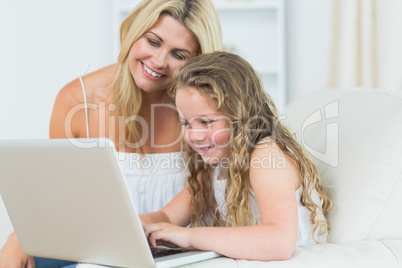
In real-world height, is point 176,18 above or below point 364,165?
above

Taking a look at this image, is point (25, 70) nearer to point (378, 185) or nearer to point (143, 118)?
point (143, 118)

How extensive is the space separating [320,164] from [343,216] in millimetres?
179

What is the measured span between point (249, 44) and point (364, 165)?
2.49 metres

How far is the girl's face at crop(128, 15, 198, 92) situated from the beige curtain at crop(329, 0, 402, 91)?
178 centimetres

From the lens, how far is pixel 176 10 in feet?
5.27

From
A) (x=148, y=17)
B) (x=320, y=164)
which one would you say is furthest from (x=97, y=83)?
(x=320, y=164)

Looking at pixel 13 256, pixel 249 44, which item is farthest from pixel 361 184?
pixel 249 44

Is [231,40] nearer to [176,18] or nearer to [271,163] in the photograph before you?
[176,18]

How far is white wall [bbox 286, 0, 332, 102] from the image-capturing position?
141 inches

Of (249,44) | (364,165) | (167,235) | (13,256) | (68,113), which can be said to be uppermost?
(249,44)

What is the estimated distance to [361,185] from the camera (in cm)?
119

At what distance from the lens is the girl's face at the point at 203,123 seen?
1.27 m

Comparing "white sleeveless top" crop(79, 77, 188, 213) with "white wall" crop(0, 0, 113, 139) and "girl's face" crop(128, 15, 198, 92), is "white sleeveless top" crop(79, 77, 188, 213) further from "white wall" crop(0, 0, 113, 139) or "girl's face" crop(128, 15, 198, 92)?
"white wall" crop(0, 0, 113, 139)

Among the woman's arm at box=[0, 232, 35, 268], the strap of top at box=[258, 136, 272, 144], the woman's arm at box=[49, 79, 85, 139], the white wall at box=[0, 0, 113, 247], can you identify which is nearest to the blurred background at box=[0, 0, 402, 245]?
the white wall at box=[0, 0, 113, 247]
